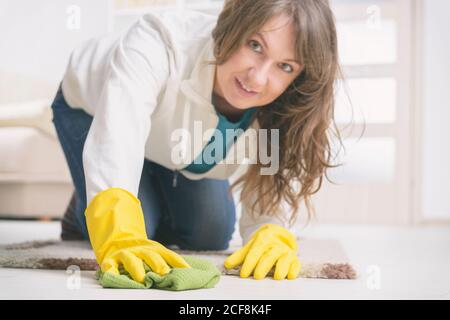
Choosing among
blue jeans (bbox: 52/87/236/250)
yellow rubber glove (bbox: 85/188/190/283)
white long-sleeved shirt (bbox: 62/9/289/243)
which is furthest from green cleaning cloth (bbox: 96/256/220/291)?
blue jeans (bbox: 52/87/236/250)

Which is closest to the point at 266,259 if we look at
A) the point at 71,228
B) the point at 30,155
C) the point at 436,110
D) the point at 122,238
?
the point at 122,238

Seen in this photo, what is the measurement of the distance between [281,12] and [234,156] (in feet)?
0.93

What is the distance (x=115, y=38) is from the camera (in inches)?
39.9

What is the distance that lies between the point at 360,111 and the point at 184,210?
44 cm

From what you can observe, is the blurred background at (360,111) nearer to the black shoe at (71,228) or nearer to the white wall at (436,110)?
the white wall at (436,110)

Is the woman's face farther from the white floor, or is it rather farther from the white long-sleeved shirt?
the white floor

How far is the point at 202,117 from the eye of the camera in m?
0.91

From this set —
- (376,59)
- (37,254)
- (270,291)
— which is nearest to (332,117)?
(270,291)

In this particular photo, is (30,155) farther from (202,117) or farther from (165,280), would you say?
(165,280)

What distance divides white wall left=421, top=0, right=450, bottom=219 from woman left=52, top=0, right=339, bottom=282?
1229 millimetres

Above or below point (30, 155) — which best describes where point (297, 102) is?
above

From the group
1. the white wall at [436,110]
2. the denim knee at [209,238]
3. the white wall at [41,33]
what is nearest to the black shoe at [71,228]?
the denim knee at [209,238]

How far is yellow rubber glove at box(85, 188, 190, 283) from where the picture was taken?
66 centimetres
